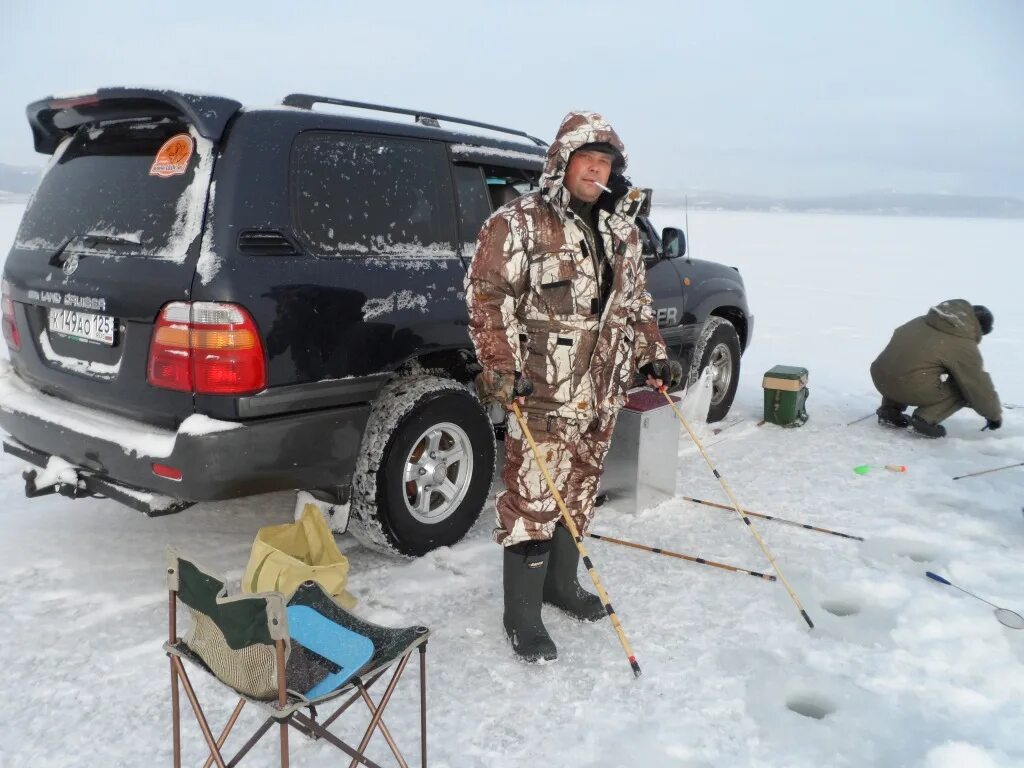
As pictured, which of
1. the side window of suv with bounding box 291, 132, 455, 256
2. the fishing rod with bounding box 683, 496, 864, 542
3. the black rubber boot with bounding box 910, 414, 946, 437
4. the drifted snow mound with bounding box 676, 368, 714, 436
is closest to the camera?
the side window of suv with bounding box 291, 132, 455, 256

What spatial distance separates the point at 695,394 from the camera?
5.59 meters

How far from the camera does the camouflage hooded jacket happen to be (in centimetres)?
285

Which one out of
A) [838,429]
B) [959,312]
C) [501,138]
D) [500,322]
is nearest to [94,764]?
[500,322]

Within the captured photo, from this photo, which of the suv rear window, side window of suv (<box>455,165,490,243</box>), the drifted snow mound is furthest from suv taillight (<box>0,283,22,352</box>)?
the drifted snow mound

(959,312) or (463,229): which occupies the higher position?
(463,229)

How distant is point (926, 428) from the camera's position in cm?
616

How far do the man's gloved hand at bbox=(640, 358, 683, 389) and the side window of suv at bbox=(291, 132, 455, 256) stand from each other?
3.76 feet

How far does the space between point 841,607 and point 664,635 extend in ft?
2.98

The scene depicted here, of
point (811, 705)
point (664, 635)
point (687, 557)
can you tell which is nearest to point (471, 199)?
point (687, 557)

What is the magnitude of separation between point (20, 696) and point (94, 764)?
0.54 meters

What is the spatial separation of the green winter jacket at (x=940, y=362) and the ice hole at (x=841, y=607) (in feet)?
10.4

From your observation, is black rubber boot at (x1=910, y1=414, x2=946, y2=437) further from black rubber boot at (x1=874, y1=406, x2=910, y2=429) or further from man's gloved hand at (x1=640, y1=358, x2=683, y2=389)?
man's gloved hand at (x1=640, y1=358, x2=683, y2=389)

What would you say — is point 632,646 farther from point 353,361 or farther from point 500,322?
point 353,361

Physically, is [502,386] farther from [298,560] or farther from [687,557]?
[687,557]
